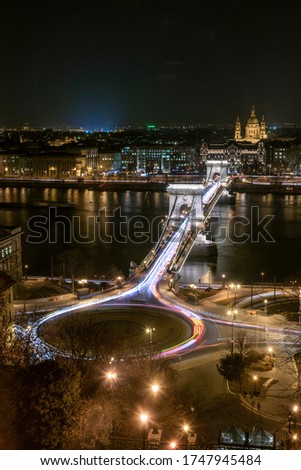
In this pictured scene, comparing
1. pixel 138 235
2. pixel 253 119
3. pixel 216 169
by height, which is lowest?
Answer: pixel 138 235

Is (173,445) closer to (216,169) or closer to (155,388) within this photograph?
(155,388)

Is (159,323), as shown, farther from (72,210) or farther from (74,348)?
(72,210)

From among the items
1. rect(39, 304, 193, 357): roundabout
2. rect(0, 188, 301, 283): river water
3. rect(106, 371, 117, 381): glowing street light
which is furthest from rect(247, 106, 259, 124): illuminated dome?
rect(106, 371, 117, 381): glowing street light

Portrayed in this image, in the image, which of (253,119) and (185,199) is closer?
(185,199)

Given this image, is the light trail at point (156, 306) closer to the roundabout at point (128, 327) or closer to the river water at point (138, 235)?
the roundabout at point (128, 327)

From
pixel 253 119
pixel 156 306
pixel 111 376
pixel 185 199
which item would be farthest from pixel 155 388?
pixel 253 119

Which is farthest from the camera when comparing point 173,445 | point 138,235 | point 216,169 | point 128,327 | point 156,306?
point 216,169
